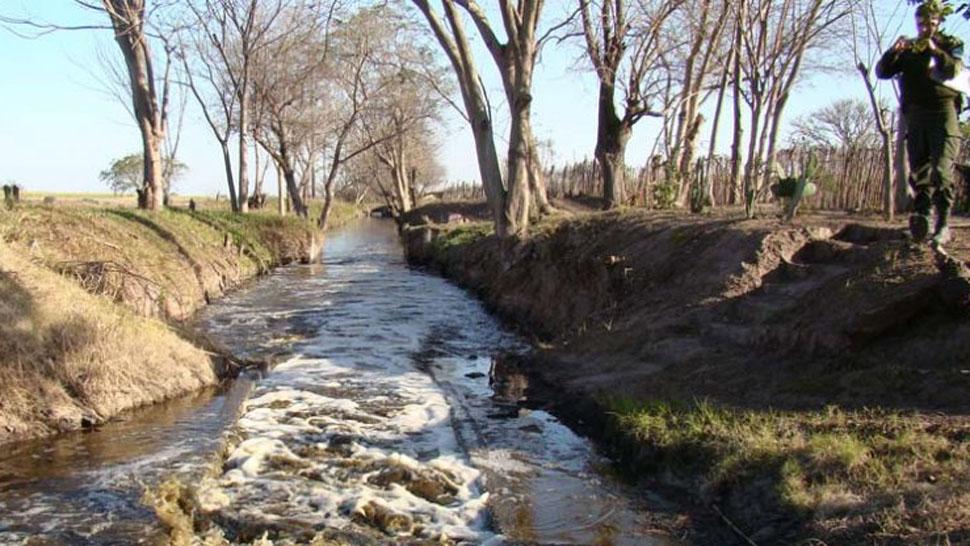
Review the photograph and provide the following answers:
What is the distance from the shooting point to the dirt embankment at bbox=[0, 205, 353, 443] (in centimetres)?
768

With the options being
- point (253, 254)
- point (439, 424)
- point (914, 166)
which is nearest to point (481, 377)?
point (439, 424)

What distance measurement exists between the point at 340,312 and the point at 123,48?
10.7 m

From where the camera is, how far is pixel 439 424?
825 cm

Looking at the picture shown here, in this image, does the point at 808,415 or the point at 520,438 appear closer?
the point at 808,415

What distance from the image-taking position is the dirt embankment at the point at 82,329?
768cm

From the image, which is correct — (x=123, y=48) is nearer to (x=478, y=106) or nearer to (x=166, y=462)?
(x=478, y=106)

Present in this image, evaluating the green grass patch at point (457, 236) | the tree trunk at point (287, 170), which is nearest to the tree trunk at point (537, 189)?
the green grass patch at point (457, 236)

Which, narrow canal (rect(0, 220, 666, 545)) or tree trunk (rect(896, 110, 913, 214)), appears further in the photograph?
tree trunk (rect(896, 110, 913, 214))

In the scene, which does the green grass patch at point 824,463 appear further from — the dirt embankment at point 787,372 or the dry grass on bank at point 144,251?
the dry grass on bank at point 144,251

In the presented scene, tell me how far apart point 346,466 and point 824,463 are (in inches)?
146

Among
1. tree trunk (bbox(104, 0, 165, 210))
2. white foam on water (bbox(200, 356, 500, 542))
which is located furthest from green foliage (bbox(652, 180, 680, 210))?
tree trunk (bbox(104, 0, 165, 210))

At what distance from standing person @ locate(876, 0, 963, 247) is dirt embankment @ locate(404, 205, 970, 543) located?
1.88 feet

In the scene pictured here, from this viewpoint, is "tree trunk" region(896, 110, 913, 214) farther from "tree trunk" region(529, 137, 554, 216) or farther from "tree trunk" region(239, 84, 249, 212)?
"tree trunk" region(239, 84, 249, 212)

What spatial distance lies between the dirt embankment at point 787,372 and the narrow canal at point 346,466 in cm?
73
